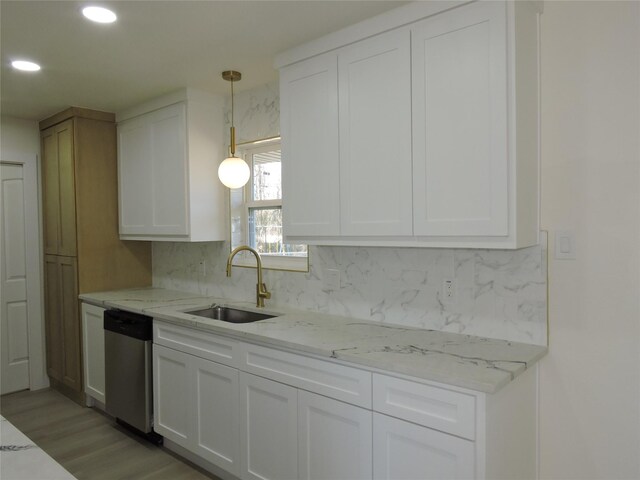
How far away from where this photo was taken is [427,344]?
2.07 meters

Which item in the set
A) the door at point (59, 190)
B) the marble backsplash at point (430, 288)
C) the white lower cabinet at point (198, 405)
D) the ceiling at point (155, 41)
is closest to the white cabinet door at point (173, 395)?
the white lower cabinet at point (198, 405)

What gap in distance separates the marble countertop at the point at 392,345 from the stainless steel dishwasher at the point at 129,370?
18 centimetres

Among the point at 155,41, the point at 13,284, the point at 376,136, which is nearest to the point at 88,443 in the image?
the point at 13,284

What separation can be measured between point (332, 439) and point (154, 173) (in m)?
2.44

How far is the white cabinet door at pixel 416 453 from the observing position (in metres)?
1.61

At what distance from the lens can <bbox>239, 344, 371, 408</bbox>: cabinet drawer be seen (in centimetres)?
190

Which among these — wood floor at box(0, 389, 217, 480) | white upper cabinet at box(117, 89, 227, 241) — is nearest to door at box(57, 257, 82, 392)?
wood floor at box(0, 389, 217, 480)

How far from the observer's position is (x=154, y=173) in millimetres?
3525

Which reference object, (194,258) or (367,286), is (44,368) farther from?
(367,286)

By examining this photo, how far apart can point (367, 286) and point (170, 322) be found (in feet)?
4.04

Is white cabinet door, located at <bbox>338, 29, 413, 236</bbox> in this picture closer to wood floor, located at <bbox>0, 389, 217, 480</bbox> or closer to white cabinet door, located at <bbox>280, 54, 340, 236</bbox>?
white cabinet door, located at <bbox>280, 54, 340, 236</bbox>

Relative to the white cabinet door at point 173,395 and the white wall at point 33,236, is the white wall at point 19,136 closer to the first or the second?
the white wall at point 33,236

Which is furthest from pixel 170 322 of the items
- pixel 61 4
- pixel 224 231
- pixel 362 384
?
pixel 61 4

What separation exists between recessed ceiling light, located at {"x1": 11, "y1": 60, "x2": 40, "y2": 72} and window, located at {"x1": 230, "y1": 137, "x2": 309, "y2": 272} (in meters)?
1.32
